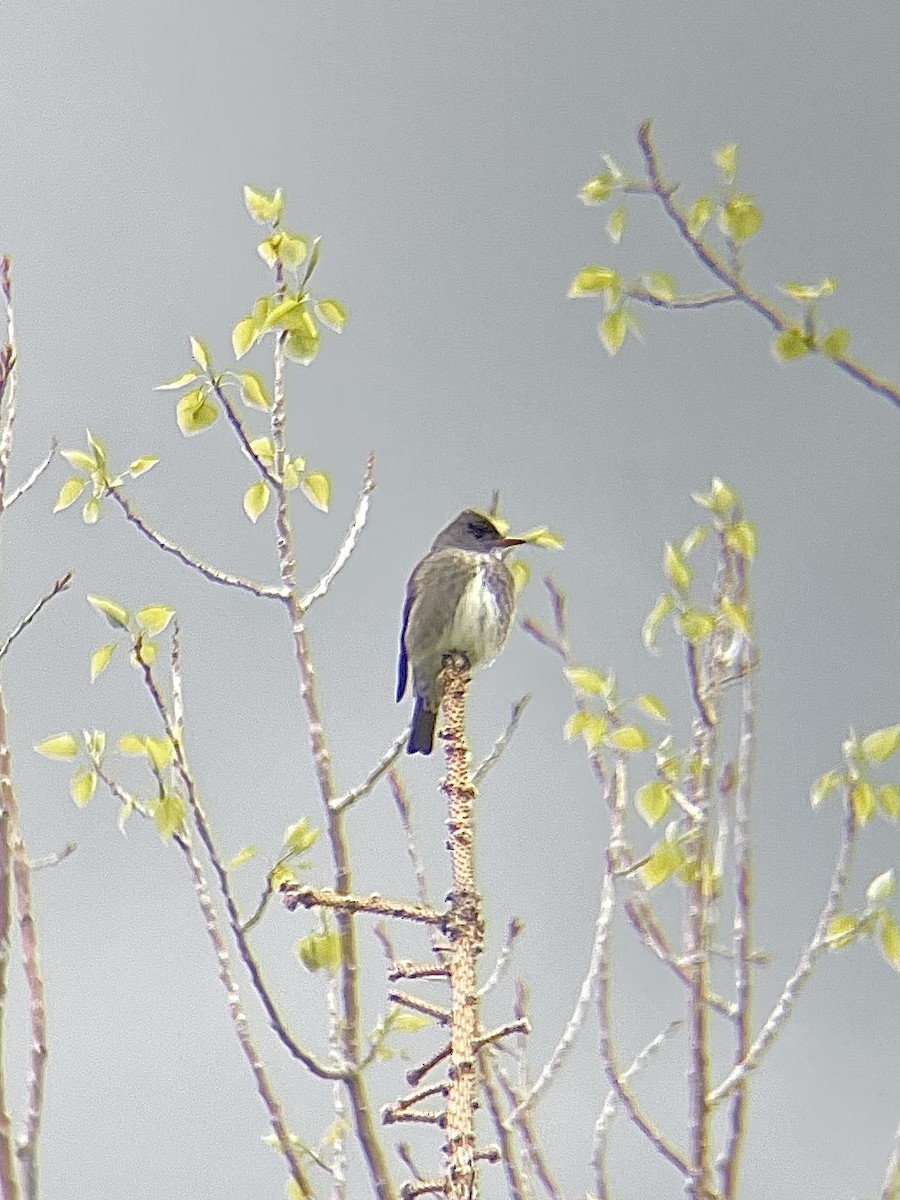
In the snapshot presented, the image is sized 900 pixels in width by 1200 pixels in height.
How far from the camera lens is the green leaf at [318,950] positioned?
164 cm

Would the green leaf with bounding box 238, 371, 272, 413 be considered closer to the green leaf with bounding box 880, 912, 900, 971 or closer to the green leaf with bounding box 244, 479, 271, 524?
the green leaf with bounding box 244, 479, 271, 524

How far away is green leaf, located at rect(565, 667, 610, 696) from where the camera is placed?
1.82 m

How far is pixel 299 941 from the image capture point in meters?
1.65

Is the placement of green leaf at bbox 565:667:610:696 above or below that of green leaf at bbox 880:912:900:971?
above

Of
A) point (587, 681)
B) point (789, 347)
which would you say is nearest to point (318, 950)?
point (587, 681)

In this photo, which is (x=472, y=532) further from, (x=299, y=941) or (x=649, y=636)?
(x=299, y=941)

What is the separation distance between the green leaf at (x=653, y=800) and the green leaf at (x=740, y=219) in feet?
2.23

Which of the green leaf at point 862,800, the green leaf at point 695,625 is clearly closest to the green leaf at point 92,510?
the green leaf at point 695,625

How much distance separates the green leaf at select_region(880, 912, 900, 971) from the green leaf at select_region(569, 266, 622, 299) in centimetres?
82

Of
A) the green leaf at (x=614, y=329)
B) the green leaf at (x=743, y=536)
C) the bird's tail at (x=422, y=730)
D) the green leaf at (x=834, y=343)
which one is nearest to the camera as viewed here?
the green leaf at (x=834, y=343)

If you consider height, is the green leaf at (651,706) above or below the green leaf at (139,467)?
below

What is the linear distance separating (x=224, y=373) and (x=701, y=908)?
94 centimetres

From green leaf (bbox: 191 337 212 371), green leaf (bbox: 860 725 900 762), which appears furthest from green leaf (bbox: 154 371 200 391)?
green leaf (bbox: 860 725 900 762)

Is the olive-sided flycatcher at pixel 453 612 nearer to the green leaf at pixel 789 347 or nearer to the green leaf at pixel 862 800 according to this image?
the green leaf at pixel 862 800
